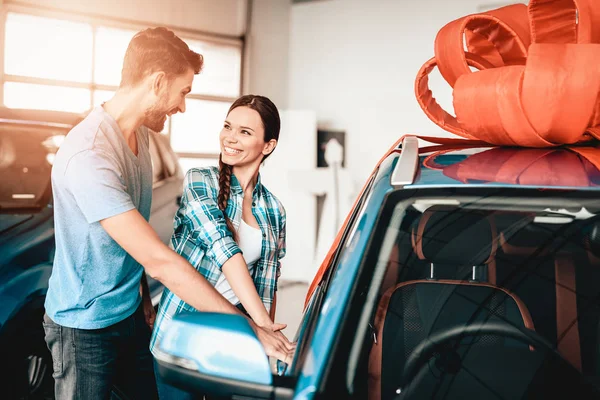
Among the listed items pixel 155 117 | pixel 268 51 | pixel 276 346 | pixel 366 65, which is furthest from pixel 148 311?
pixel 268 51

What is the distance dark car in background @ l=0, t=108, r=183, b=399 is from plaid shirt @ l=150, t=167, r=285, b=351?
1.15 meters

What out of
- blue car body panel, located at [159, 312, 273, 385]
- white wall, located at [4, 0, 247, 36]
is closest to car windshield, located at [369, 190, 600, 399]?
blue car body panel, located at [159, 312, 273, 385]

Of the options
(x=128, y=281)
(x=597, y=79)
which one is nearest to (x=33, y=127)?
(x=128, y=281)

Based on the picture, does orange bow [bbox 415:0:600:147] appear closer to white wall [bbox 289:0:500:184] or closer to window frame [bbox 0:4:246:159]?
white wall [bbox 289:0:500:184]

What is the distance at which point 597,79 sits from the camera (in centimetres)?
126

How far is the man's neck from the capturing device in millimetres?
1871

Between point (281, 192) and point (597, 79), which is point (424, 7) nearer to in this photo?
point (281, 192)

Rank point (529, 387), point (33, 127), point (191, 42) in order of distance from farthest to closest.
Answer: point (191, 42), point (33, 127), point (529, 387)

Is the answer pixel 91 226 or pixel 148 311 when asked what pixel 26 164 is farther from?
pixel 91 226

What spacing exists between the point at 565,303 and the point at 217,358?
2.45ft

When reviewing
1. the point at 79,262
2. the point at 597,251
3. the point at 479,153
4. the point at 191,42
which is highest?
the point at 191,42

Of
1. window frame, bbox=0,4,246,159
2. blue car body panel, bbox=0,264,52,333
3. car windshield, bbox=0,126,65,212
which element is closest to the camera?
blue car body panel, bbox=0,264,52,333

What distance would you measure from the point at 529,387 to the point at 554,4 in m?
0.87

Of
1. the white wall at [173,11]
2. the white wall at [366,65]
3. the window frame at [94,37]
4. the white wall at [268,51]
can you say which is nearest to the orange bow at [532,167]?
the white wall at [366,65]
